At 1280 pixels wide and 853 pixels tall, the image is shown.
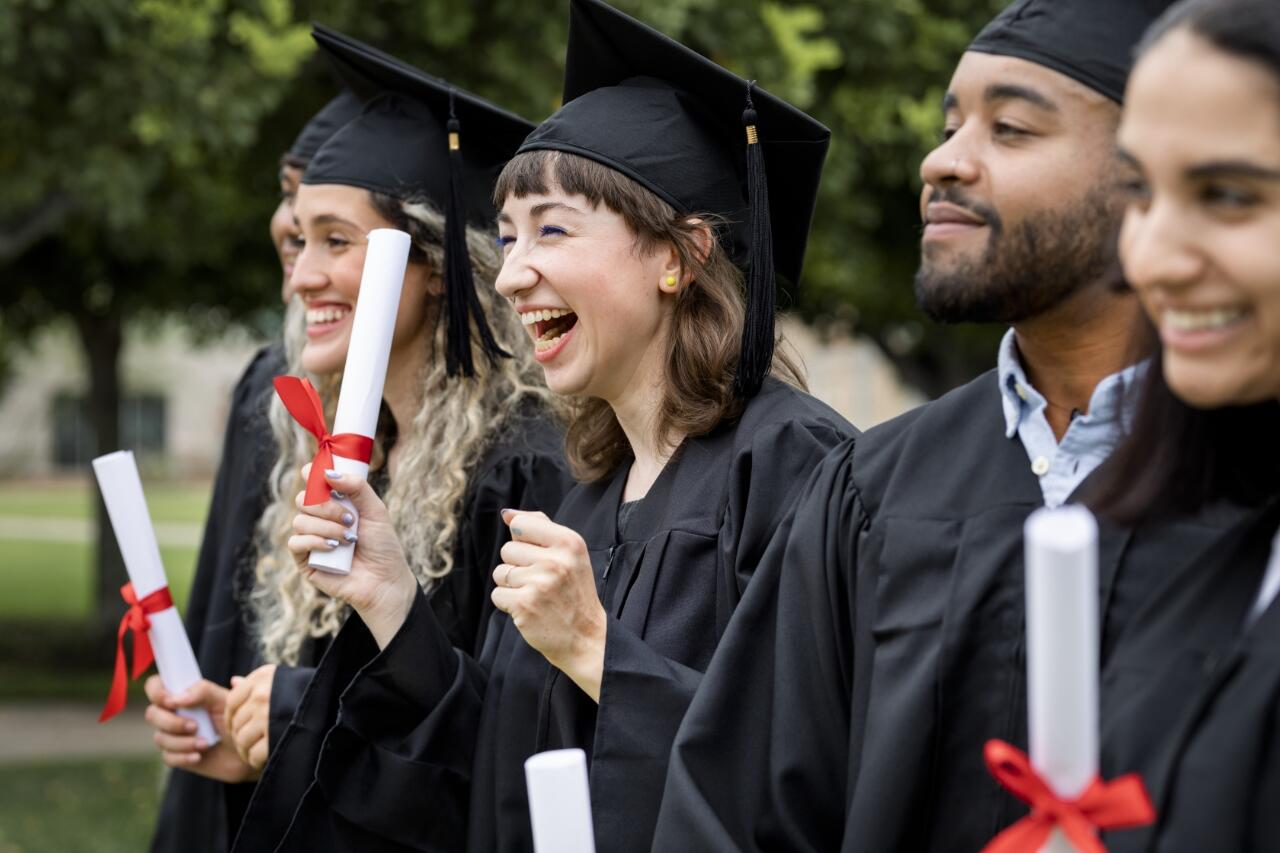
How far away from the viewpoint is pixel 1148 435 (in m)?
1.83

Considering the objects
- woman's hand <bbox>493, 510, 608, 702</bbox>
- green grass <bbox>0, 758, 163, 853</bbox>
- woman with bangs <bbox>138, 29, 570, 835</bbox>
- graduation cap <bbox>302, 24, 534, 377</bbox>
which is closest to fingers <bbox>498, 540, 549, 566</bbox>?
woman's hand <bbox>493, 510, 608, 702</bbox>

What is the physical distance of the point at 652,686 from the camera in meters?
2.59

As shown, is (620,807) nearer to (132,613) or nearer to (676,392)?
(676,392)

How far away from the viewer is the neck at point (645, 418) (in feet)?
10.0

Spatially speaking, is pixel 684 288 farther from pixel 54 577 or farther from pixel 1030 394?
pixel 54 577

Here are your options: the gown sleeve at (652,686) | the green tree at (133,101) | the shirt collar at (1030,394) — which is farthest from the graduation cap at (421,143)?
the green tree at (133,101)

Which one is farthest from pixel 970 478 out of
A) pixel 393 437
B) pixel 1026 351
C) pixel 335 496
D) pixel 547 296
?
pixel 393 437

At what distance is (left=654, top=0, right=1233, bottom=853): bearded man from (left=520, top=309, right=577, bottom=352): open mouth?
0.90 meters

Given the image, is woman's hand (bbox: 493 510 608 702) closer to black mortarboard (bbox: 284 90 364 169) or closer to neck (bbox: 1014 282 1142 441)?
neck (bbox: 1014 282 1142 441)

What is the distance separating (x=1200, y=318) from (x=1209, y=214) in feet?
0.34

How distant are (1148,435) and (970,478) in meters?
0.30

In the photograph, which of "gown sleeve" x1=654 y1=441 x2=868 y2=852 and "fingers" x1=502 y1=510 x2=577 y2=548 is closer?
"gown sleeve" x1=654 y1=441 x2=868 y2=852

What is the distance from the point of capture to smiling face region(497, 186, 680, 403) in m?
2.97

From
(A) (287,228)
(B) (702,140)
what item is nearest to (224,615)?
(A) (287,228)
